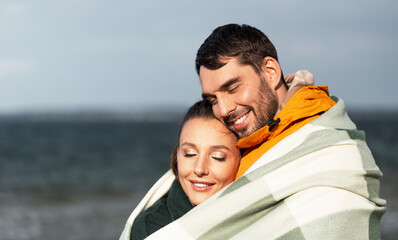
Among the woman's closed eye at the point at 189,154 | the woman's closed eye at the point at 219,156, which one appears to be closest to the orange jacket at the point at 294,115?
the woman's closed eye at the point at 219,156

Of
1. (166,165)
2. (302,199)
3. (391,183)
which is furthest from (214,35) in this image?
(166,165)

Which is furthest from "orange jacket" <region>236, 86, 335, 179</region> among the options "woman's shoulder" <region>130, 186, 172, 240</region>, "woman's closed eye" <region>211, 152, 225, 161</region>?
"woman's shoulder" <region>130, 186, 172, 240</region>

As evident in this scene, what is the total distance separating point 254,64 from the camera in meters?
2.83

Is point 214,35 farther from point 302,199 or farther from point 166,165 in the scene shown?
point 166,165

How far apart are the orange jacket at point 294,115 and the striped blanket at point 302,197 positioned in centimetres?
11

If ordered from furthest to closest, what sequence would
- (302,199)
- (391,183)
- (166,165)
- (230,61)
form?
(166,165) < (391,183) < (230,61) < (302,199)

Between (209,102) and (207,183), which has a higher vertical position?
(209,102)

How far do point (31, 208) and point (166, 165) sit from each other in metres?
8.31

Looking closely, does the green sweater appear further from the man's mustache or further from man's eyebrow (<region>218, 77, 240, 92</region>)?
man's eyebrow (<region>218, 77, 240, 92</region>)

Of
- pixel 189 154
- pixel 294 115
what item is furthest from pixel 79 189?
pixel 294 115

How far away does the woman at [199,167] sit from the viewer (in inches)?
112

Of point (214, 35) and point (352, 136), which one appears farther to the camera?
point (214, 35)

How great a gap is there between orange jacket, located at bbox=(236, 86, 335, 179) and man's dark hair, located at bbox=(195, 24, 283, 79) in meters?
0.34

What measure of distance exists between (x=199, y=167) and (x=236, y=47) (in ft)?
2.03
